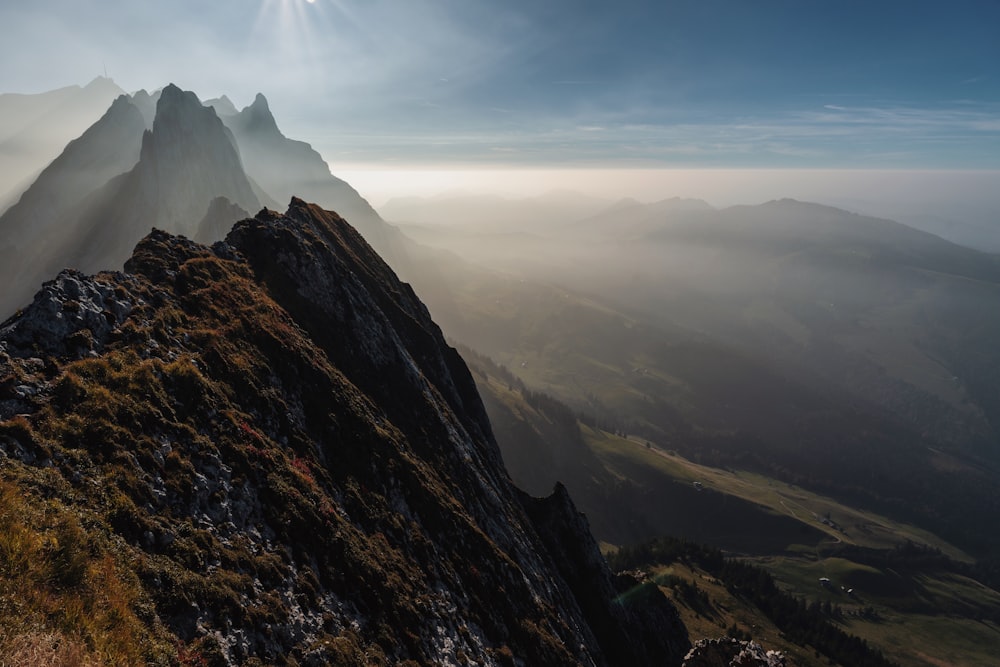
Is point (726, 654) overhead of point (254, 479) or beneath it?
beneath

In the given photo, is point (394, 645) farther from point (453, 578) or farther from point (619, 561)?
point (619, 561)

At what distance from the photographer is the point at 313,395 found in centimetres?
3638

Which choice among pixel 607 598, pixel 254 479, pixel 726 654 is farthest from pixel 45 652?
pixel 726 654

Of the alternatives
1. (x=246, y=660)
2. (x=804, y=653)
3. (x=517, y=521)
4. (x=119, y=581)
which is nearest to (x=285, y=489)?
(x=246, y=660)

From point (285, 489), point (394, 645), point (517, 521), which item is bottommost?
point (517, 521)

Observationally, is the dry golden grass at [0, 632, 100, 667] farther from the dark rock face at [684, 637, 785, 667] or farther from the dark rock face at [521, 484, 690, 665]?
the dark rock face at [684, 637, 785, 667]

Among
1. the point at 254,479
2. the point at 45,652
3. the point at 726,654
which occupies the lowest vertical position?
the point at 726,654

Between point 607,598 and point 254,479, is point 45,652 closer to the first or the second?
point 254,479

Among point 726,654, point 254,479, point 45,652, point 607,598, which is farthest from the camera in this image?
point 607,598

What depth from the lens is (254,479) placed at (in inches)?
984

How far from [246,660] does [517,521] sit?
1783 inches

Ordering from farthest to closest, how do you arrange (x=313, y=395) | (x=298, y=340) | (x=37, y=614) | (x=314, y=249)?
(x=314, y=249)
(x=298, y=340)
(x=313, y=395)
(x=37, y=614)

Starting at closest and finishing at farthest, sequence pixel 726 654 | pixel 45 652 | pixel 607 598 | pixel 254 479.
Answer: pixel 45 652 < pixel 254 479 < pixel 726 654 < pixel 607 598

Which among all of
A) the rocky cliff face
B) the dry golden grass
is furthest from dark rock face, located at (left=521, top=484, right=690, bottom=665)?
the dry golden grass
